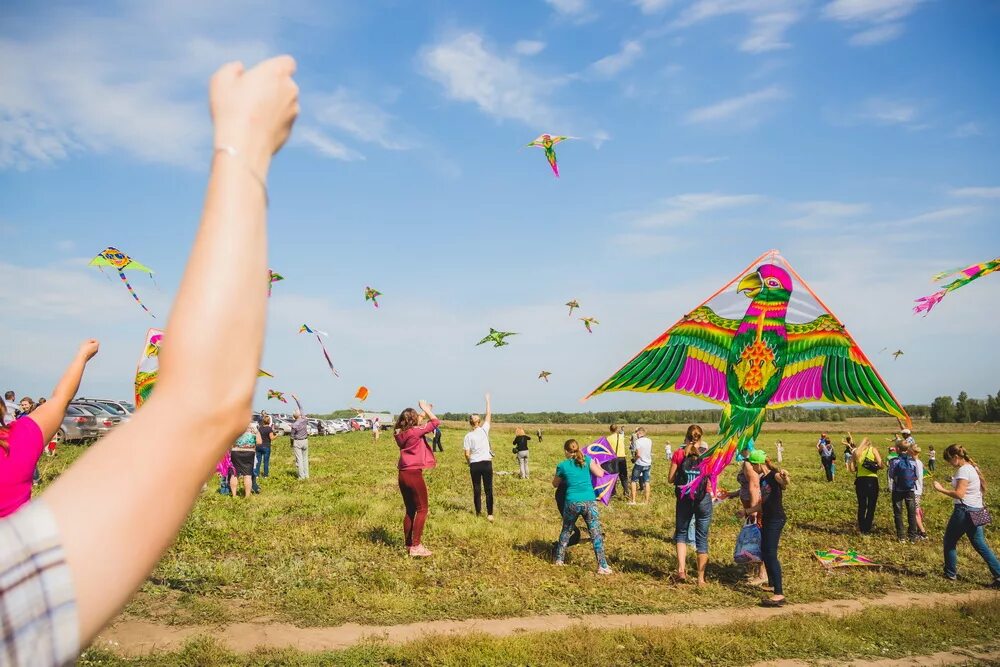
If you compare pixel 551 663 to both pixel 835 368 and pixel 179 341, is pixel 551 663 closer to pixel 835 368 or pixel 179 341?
pixel 835 368

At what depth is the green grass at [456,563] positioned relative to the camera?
808 centimetres

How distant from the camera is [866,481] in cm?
1274

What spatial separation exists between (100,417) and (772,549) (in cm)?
2287

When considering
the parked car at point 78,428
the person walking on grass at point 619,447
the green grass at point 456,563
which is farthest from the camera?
the parked car at point 78,428

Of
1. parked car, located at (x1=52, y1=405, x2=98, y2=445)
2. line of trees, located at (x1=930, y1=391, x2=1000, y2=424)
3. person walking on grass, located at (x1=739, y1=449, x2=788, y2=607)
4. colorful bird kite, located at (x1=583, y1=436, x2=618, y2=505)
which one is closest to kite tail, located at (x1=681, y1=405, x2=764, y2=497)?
person walking on grass, located at (x1=739, y1=449, x2=788, y2=607)

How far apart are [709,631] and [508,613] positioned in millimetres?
2258

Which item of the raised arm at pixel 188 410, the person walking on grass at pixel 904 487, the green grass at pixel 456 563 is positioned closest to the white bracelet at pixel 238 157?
the raised arm at pixel 188 410

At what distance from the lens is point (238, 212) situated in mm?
706

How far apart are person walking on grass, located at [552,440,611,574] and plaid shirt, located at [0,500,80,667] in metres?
9.18

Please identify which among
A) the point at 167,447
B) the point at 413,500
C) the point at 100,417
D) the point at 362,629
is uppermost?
the point at 100,417

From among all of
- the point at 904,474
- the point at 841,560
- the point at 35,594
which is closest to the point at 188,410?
the point at 35,594

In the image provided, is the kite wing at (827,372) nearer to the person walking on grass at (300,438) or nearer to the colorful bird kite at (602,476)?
the colorful bird kite at (602,476)

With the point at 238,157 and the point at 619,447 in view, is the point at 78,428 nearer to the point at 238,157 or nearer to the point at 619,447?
the point at 619,447

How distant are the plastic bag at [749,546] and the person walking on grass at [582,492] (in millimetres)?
1823
